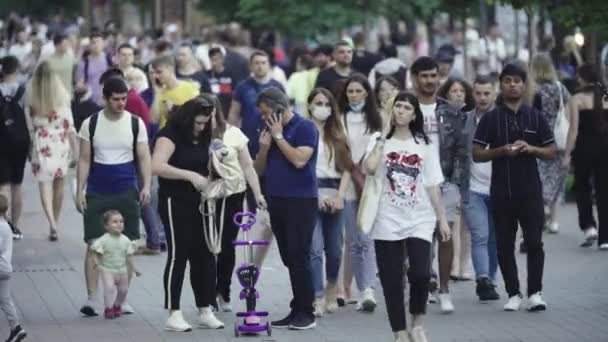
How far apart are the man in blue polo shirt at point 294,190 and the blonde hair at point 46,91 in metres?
5.86

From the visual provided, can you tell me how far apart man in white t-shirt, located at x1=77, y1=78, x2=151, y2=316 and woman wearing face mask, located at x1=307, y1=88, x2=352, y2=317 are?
1362 millimetres

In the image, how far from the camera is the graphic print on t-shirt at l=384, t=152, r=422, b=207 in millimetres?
12008

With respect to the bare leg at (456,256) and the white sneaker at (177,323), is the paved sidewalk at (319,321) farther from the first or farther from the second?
the bare leg at (456,256)

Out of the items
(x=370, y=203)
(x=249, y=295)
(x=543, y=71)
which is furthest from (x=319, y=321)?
(x=543, y=71)

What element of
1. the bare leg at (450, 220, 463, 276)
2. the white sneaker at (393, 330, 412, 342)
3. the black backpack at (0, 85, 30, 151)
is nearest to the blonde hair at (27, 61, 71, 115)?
the black backpack at (0, 85, 30, 151)

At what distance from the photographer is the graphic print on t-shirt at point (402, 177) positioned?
1201 cm

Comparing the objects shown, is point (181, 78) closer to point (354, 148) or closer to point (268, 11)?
point (354, 148)

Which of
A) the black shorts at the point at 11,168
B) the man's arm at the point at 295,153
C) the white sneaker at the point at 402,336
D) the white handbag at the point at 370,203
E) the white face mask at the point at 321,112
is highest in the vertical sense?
the white face mask at the point at 321,112

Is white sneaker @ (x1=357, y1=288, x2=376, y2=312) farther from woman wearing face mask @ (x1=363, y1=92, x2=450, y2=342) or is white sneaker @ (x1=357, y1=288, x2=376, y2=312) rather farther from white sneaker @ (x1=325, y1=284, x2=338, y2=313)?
woman wearing face mask @ (x1=363, y1=92, x2=450, y2=342)

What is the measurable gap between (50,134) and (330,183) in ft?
18.4

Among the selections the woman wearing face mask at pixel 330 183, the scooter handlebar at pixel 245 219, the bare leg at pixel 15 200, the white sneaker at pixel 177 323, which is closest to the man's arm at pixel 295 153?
the scooter handlebar at pixel 245 219

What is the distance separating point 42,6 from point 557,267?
186 ft

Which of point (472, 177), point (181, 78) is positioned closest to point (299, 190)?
point (472, 177)

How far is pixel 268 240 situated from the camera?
14.3 metres
